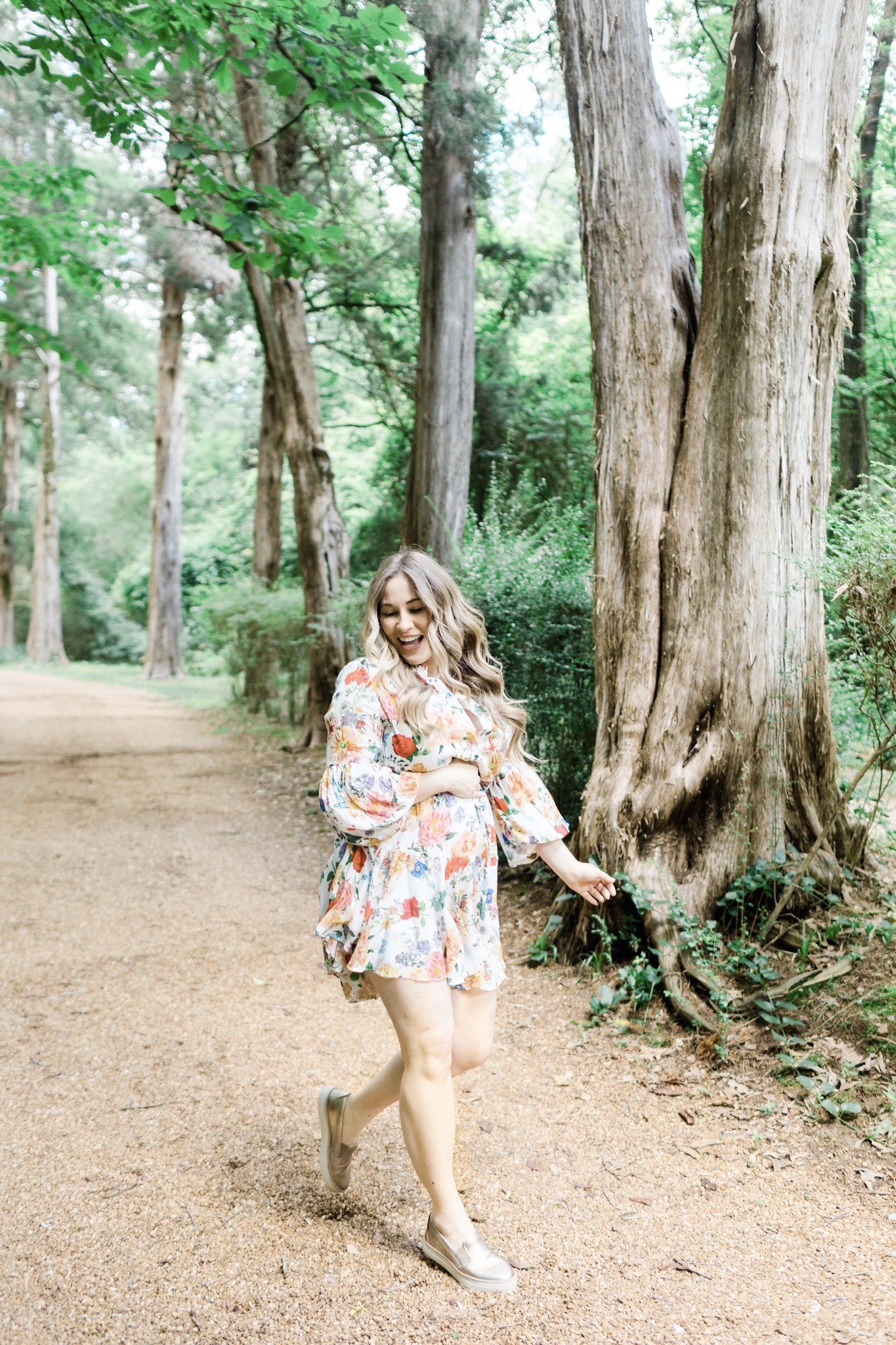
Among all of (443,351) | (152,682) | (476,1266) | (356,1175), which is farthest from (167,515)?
(476,1266)

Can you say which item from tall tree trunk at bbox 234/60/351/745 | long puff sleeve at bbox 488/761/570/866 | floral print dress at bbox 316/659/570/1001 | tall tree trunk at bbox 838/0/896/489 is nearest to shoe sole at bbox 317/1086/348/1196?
floral print dress at bbox 316/659/570/1001

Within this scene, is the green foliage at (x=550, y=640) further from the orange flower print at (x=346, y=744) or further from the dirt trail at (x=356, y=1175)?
the orange flower print at (x=346, y=744)

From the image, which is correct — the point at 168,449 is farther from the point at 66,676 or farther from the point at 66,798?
the point at 66,798

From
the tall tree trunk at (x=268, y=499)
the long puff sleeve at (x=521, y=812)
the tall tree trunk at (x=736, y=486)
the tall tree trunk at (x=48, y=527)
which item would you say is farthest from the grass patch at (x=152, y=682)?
the long puff sleeve at (x=521, y=812)

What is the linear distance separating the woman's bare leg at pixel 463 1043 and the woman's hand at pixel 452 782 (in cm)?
53

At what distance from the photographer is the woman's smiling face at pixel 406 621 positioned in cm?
274

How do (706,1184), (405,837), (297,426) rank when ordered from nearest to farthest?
1. (405,837)
2. (706,1184)
3. (297,426)

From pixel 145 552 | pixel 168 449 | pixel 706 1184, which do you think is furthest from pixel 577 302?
pixel 145 552

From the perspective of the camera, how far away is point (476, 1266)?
8.39ft

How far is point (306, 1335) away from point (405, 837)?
1.21 m

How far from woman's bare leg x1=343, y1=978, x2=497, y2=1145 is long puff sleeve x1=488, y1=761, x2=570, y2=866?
1.29ft

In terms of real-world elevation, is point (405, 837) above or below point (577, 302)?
below

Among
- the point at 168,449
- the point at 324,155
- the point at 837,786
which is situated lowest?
the point at 837,786

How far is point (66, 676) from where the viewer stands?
22.1 m
